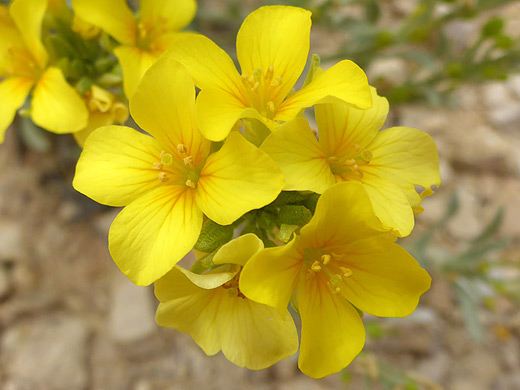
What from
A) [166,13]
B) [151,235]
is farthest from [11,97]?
[151,235]

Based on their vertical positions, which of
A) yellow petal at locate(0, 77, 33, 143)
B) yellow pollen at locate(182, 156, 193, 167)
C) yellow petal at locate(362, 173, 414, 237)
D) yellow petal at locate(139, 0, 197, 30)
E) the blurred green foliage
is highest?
yellow petal at locate(139, 0, 197, 30)

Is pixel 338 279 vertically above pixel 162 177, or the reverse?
pixel 162 177

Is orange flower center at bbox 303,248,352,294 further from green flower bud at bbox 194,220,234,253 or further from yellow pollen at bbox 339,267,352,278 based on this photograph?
green flower bud at bbox 194,220,234,253

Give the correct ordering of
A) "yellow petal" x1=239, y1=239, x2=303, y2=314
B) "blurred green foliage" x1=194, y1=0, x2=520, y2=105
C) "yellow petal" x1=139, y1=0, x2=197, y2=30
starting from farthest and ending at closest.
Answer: "blurred green foliage" x1=194, y1=0, x2=520, y2=105 → "yellow petal" x1=139, y1=0, x2=197, y2=30 → "yellow petal" x1=239, y1=239, x2=303, y2=314

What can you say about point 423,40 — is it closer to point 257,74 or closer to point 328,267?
point 257,74

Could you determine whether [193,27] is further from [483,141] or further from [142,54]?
[483,141]

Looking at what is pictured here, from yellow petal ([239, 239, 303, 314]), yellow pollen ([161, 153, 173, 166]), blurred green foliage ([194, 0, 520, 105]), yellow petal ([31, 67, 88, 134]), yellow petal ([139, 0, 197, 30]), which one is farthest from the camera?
blurred green foliage ([194, 0, 520, 105])

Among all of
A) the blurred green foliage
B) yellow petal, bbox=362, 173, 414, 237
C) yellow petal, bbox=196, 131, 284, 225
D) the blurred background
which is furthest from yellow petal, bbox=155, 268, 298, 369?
the blurred green foliage
